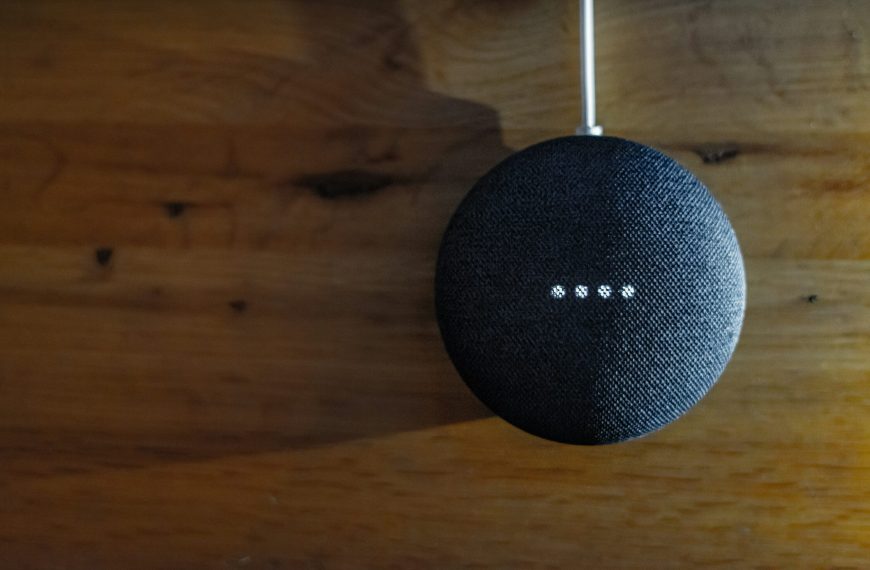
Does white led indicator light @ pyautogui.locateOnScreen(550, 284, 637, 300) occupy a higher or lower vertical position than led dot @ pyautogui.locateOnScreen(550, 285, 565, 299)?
higher

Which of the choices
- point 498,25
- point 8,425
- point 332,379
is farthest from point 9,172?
point 498,25

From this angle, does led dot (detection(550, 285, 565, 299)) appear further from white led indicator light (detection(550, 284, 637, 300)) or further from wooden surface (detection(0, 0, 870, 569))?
wooden surface (detection(0, 0, 870, 569))

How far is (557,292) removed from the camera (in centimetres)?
64

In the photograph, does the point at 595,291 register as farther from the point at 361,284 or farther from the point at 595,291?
the point at 361,284

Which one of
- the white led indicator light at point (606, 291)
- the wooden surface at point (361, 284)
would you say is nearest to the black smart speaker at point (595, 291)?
the white led indicator light at point (606, 291)

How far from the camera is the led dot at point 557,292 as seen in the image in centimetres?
64

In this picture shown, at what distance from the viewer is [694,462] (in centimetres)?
83

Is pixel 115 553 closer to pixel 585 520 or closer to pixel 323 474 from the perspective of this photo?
pixel 323 474

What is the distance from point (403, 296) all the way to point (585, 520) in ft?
1.03

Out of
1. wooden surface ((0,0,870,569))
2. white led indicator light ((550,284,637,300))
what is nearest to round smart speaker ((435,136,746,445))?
white led indicator light ((550,284,637,300))

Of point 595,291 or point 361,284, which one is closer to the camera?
point 595,291

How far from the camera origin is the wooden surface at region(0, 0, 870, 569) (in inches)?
32.2

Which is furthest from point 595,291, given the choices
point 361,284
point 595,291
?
point 361,284

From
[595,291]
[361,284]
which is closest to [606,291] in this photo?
[595,291]
